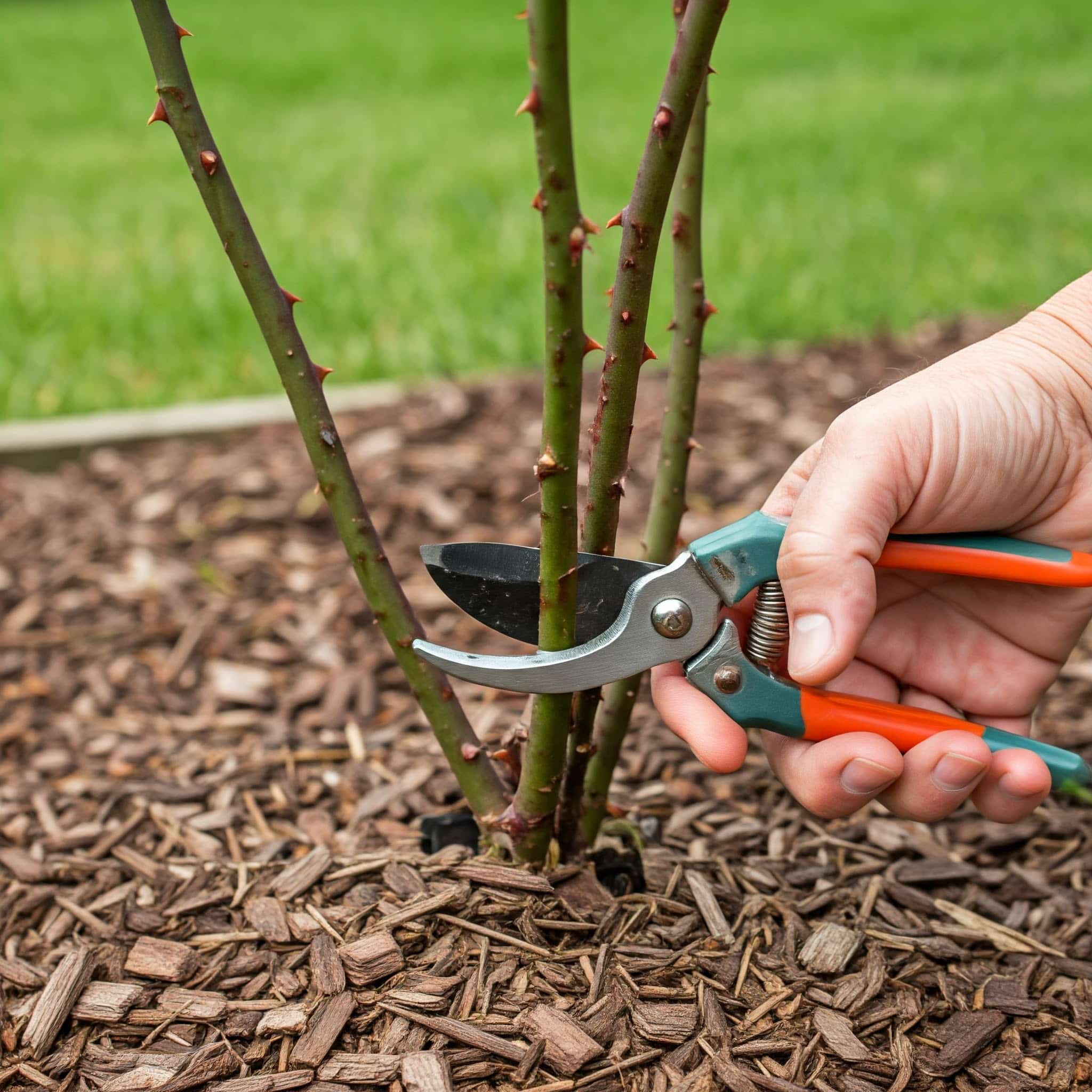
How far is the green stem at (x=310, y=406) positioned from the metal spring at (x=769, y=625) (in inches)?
17.7

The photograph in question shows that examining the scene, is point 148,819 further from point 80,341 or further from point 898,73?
point 898,73

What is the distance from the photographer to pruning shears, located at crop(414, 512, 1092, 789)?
1511 mm

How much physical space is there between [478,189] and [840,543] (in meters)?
5.26

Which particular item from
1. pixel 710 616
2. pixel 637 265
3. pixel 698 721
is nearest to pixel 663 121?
pixel 637 265

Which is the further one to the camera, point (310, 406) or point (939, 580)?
point (939, 580)

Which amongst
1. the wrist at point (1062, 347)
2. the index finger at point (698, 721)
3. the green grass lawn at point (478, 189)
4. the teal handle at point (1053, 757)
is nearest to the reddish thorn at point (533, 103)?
the index finger at point (698, 721)

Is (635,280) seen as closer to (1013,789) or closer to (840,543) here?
(840,543)

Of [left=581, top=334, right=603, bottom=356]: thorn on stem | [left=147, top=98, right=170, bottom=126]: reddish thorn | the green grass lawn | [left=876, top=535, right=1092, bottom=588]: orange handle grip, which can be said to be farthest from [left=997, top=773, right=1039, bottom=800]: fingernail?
the green grass lawn

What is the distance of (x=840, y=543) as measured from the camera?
56.3 inches

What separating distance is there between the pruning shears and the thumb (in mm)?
70

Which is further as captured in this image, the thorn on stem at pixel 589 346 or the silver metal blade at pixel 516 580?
the silver metal blade at pixel 516 580

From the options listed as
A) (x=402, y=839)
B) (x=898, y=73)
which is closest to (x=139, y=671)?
(x=402, y=839)

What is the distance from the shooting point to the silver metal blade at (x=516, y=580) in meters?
1.53

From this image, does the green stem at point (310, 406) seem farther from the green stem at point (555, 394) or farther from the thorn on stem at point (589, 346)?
the thorn on stem at point (589, 346)
